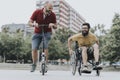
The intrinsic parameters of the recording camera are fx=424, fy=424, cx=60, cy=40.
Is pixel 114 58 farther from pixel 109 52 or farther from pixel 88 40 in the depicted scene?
pixel 88 40

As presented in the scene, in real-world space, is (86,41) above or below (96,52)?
above

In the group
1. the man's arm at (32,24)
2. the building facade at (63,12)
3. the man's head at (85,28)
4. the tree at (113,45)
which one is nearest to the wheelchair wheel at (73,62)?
the man's head at (85,28)

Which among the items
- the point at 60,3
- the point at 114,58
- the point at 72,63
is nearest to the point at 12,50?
the point at 114,58

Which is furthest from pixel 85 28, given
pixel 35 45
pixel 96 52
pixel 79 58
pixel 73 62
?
pixel 35 45

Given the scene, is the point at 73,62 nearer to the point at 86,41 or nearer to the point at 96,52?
the point at 86,41

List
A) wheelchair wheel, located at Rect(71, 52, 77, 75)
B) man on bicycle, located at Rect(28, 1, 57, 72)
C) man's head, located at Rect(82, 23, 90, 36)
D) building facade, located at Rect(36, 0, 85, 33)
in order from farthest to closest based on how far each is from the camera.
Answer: building facade, located at Rect(36, 0, 85, 33)
wheelchair wheel, located at Rect(71, 52, 77, 75)
man on bicycle, located at Rect(28, 1, 57, 72)
man's head, located at Rect(82, 23, 90, 36)

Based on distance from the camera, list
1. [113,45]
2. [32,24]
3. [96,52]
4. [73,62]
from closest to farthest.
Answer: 1. [96,52]
2. [32,24]
3. [73,62]
4. [113,45]

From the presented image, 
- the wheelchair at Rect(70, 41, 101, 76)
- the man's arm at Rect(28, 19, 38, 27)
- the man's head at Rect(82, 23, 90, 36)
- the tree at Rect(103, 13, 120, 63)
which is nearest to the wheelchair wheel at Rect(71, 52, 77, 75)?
the wheelchair at Rect(70, 41, 101, 76)

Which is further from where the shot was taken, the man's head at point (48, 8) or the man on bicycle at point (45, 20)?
the man on bicycle at point (45, 20)

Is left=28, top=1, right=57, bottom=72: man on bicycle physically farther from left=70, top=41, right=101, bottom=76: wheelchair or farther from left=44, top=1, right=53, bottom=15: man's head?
left=70, top=41, right=101, bottom=76: wheelchair

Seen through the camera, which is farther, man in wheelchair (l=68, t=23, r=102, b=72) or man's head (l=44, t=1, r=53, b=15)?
man's head (l=44, t=1, r=53, b=15)

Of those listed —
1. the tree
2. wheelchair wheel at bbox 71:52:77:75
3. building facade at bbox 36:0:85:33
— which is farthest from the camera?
building facade at bbox 36:0:85:33

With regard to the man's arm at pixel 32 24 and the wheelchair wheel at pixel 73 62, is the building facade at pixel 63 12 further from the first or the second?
the man's arm at pixel 32 24

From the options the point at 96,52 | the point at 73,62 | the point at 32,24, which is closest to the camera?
the point at 96,52
